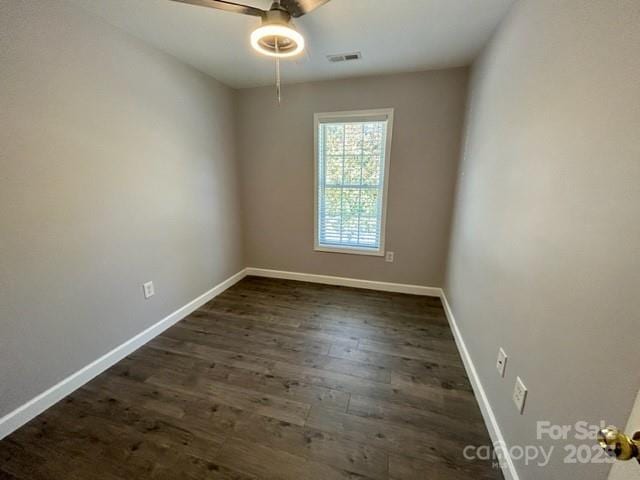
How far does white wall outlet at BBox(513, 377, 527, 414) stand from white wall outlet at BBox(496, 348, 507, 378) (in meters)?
0.14

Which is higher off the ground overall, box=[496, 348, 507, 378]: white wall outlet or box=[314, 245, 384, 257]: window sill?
box=[314, 245, 384, 257]: window sill

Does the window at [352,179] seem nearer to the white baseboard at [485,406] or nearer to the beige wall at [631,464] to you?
the white baseboard at [485,406]

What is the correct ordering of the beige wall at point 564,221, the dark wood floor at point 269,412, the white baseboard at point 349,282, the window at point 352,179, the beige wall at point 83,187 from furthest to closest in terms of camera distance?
1. the white baseboard at point 349,282
2. the window at point 352,179
3. the beige wall at point 83,187
4. the dark wood floor at point 269,412
5. the beige wall at point 564,221

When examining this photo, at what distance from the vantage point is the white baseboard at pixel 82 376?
144cm

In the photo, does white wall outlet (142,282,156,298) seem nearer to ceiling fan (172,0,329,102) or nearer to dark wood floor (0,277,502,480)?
dark wood floor (0,277,502,480)

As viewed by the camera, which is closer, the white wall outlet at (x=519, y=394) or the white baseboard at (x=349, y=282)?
the white wall outlet at (x=519, y=394)

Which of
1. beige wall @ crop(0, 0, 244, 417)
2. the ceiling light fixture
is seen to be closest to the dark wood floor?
beige wall @ crop(0, 0, 244, 417)

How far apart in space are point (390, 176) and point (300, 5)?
6.14 ft

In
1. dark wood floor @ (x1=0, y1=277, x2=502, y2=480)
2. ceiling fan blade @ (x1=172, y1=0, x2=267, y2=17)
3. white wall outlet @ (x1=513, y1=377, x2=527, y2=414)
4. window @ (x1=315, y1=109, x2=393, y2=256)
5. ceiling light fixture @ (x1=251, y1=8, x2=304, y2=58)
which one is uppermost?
ceiling fan blade @ (x1=172, y1=0, x2=267, y2=17)

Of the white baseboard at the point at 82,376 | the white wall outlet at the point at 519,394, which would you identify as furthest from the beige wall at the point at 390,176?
the white wall outlet at the point at 519,394

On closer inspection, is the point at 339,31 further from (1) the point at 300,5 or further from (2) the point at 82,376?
(2) the point at 82,376

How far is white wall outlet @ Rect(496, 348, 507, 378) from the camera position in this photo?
4.44 feet

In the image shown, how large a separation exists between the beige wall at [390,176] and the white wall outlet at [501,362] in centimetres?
166

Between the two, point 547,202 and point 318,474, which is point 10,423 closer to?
point 318,474
